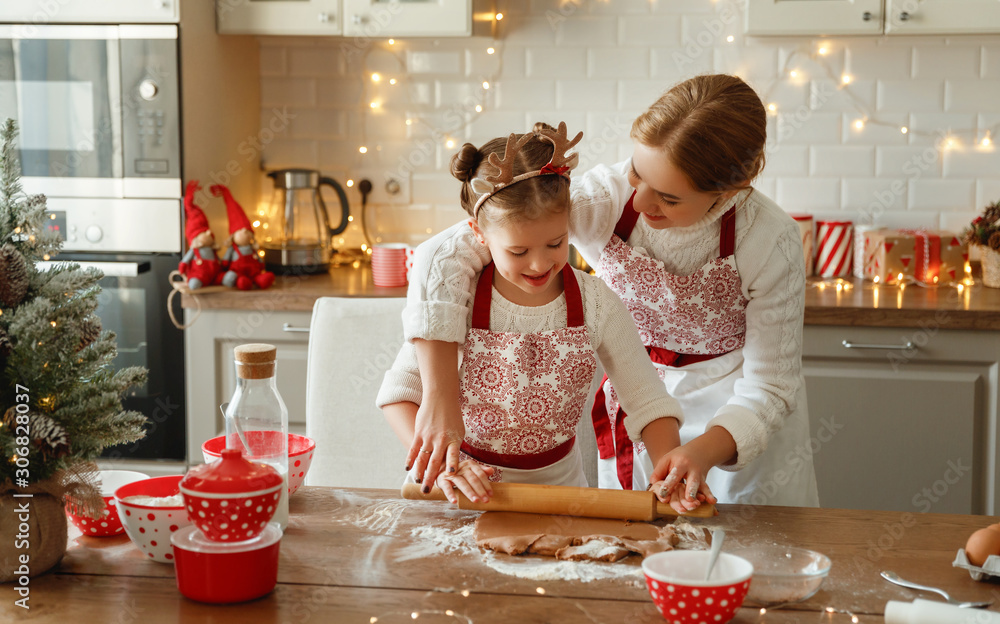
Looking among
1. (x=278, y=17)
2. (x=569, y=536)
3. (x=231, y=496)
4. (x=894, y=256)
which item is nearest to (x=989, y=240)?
(x=894, y=256)

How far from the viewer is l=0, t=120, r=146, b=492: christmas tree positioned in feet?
3.24

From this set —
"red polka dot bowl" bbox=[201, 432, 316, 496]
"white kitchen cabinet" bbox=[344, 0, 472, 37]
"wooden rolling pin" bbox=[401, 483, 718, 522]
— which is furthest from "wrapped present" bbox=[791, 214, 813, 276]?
"red polka dot bowl" bbox=[201, 432, 316, 496]

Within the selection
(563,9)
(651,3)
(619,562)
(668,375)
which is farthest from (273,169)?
(619,562)

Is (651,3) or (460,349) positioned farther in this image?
(651,3)

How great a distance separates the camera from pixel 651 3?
2857mm

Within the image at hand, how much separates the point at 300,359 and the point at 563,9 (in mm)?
1377

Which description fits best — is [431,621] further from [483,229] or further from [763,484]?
[763,484]

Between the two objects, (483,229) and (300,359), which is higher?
(483,229)

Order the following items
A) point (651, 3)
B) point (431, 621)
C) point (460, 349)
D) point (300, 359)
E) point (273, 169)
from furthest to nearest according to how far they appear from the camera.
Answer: point (273, 169)
point (651, 3)
point (300, 359)
point (460, 349)
point (431, 621)

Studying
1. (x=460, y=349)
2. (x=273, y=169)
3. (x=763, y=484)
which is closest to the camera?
(x=460, y=349)

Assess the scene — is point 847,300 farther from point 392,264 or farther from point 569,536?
point 569,536

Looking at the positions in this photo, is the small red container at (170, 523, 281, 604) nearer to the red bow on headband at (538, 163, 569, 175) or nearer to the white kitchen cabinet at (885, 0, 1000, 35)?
the red bow on headband at (538, 163, 569, 175)

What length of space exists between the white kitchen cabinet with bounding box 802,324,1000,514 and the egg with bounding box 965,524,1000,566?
1366 millimetres

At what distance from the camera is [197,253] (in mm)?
2518
